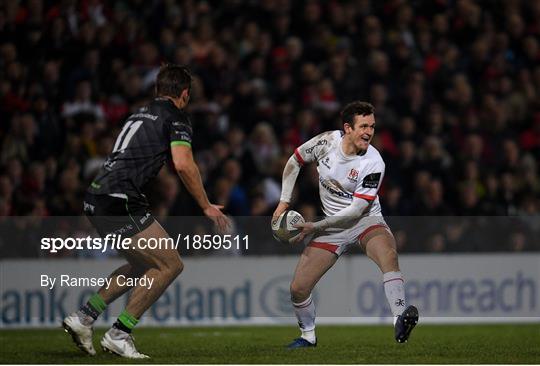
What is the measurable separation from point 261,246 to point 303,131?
2619mm

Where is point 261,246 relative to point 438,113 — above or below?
below

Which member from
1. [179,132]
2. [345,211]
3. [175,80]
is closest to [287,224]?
[345,211]

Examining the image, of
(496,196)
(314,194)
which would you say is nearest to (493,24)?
(496,196)

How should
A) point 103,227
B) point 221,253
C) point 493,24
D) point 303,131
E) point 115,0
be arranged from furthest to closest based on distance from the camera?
point 493,24
point 115,0
point 303,131
point 221,253
point 103,227

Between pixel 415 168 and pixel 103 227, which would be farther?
pixel 415 168

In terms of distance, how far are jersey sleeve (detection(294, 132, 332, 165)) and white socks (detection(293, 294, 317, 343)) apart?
1194 millimetres

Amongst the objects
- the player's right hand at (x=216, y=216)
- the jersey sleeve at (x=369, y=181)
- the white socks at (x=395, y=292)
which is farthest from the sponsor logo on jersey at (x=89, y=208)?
the white socks at (x=395, y=292)

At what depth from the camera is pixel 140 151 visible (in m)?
8.83

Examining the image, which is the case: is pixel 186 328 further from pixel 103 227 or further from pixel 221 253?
pixel 103 227

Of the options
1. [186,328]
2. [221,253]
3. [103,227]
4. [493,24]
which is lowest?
[186,328]

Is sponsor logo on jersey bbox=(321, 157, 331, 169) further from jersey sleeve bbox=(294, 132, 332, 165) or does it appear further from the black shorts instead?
the black shorts

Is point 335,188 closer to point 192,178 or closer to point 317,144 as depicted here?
point 317,144

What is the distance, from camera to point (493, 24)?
17.9 metres

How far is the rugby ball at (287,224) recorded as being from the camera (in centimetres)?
938
